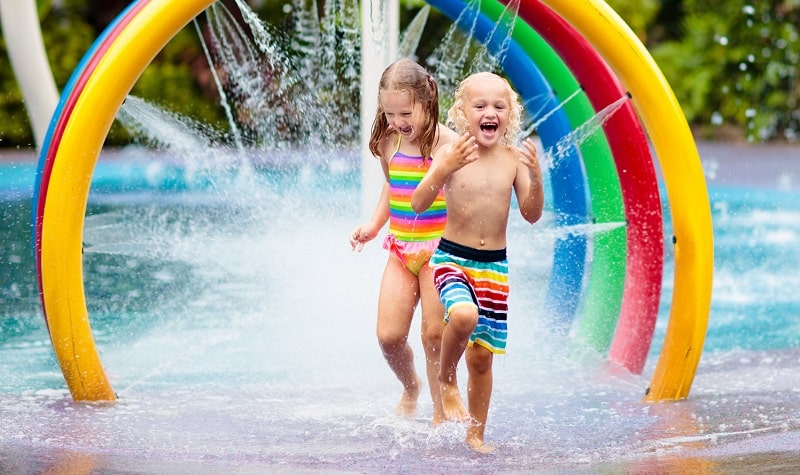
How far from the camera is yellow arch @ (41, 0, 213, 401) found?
4.06 m

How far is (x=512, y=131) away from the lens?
148 inches

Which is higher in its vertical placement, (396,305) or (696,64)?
(696,64)

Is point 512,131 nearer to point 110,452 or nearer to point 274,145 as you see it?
point 110,452

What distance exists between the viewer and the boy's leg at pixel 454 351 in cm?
353

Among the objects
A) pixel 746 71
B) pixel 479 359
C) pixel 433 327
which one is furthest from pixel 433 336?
pixel 746 71

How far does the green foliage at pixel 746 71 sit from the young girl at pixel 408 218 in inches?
482

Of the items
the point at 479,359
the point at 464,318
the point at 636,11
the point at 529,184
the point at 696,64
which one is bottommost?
the point at 479,359

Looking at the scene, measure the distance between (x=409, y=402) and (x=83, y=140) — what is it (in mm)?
1493

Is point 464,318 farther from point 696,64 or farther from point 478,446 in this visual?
point 696,64

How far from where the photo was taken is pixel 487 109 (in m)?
3.62

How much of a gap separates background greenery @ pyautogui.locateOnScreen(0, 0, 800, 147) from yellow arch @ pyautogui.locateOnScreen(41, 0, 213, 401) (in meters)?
10.7

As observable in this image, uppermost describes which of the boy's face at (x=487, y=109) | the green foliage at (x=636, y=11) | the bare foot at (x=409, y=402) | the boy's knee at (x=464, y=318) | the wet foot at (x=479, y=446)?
the green foliage at (x=636, y=11)

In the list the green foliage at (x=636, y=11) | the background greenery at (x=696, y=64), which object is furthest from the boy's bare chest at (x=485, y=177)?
the green foliage at (x=636, y=11)

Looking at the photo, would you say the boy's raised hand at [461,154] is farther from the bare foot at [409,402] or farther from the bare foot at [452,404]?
the bare foot at [409,402]
